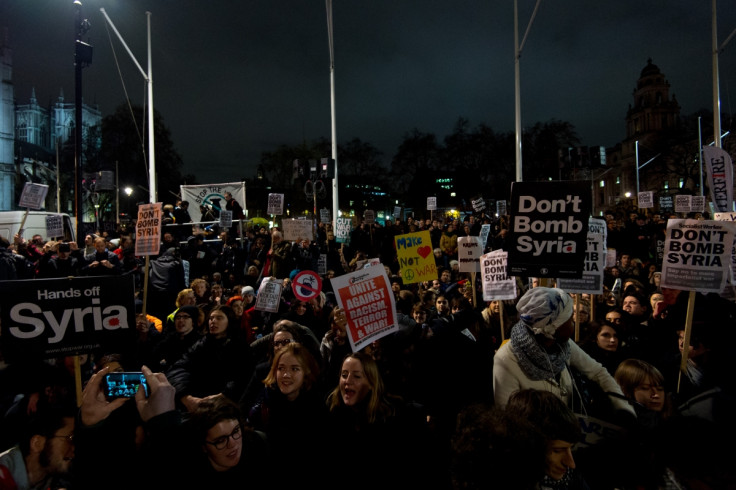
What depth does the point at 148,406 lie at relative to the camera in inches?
105

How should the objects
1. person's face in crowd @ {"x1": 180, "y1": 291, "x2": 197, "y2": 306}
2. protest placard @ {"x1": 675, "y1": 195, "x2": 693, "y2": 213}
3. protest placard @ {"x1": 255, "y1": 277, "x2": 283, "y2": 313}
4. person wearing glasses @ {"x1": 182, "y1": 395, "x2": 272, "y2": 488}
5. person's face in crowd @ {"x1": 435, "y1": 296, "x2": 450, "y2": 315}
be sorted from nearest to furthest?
person wearing glasses @ {"x1": 182, "y1": 395, "x2": 272, "y2": 488}
person's face in crowd @ {"x1": 180, "y1": 291, "x2": 197, "y2": 306}
person's face in crowd @ {"x1": 435, "y1": 296, "x2": 450, "y2": 315}
protest placard @ {"x1": 255, "y1": 277, "x2": 283, "y2": 313}
protest placard @ {"x1": 675, "y1": 195, "x2": 693, "y2": 213}

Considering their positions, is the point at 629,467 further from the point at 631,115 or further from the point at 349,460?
the point at 631,115

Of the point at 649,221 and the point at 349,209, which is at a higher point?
the point at 349,209

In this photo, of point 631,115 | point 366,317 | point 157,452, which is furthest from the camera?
point 631,115

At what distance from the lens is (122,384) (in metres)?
2.83

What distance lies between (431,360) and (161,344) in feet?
10.3

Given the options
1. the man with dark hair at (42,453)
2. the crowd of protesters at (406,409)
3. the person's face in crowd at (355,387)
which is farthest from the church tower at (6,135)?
the person's face in crowd at (355,387)

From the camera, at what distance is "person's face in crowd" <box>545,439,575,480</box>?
2312mm

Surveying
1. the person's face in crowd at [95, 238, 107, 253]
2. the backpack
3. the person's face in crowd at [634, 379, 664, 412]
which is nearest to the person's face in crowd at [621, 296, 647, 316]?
the person's face in crowd at [634, 379, 664, 412]

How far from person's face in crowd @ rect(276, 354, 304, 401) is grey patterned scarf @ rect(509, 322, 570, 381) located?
166cm

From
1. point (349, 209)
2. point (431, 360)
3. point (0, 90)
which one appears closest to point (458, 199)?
point (349, 209)

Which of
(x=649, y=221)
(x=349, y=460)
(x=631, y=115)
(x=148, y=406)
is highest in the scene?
(x=631, y=115)

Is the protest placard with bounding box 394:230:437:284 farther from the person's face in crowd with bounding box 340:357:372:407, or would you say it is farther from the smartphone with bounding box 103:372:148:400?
the smartphone with bounding box 103:372:148:400

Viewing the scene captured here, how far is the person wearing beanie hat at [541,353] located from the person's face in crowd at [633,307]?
3536mm
